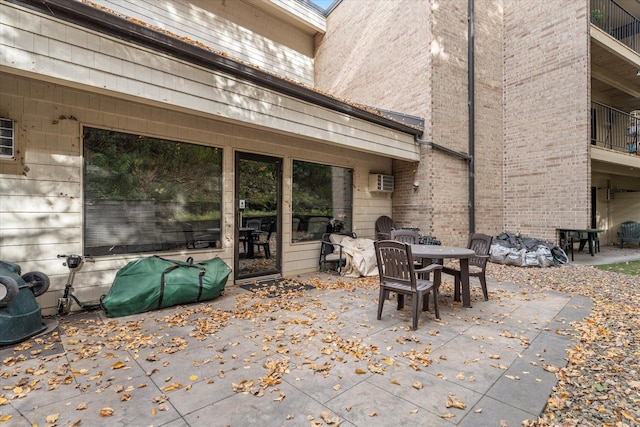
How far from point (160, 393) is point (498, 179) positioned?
980 cm

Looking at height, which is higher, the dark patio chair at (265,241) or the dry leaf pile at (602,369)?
the dark patio chair at (265,241)

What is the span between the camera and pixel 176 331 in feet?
11.6

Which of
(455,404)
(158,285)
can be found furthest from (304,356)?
(158,285)

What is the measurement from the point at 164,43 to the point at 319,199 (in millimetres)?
4189

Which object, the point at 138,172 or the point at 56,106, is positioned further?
the point at 138,172

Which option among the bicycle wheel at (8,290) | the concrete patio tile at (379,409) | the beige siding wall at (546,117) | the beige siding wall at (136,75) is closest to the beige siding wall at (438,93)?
the beige siding wall at (546,117)

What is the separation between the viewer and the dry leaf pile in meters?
2.15

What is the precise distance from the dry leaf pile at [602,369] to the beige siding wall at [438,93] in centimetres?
333

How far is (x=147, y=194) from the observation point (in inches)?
186

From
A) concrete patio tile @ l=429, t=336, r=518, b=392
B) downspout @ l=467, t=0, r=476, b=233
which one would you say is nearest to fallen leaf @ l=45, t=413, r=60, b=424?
concrete patio tile @ l=429, t=336, r=518, b=392

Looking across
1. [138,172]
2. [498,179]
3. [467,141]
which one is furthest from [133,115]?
[498,179]

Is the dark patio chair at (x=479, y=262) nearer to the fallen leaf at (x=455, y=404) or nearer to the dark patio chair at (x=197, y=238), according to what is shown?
the fallen leaf at (x=455, y=404)

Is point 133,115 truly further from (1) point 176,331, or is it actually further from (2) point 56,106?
(1) point 176,331

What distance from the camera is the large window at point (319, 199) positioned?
665 centimetres
